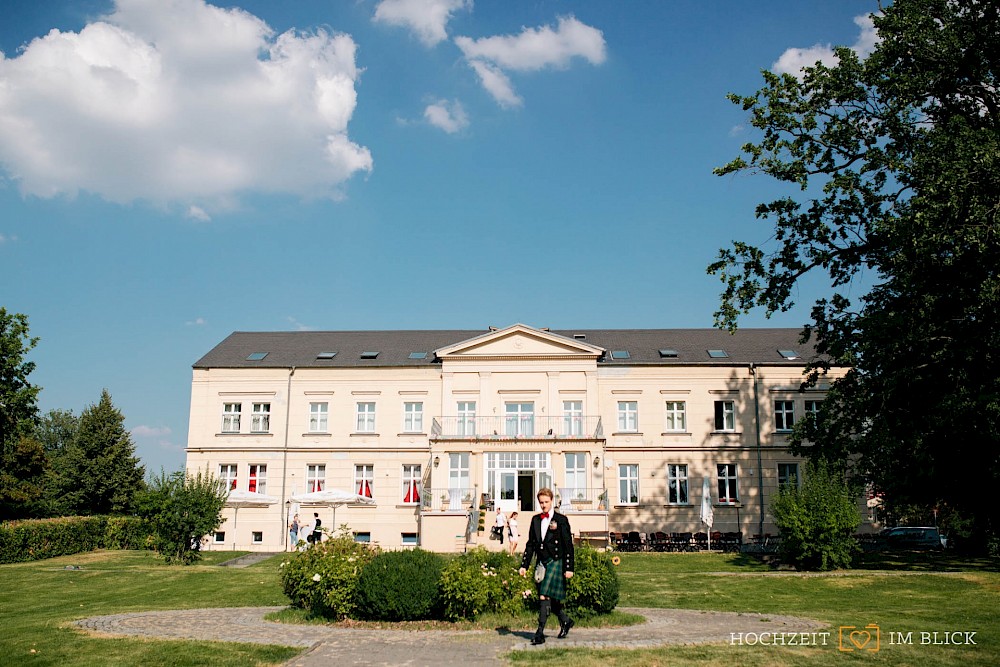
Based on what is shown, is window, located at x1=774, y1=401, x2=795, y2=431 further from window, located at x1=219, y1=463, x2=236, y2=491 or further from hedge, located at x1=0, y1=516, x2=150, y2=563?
hedge, located at x1=0, y1=516, x2=150, y2=563

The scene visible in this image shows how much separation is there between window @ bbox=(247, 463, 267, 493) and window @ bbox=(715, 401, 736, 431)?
21773mm

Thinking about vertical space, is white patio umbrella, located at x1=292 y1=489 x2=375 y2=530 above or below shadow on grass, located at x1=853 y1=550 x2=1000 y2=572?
above

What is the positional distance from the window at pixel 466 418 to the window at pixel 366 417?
4.40 m

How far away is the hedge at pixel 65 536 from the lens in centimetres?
3098

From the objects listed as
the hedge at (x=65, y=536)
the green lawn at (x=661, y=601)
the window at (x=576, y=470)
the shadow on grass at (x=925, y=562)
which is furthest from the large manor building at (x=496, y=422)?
the shadow on grass at (x=925, y=562)

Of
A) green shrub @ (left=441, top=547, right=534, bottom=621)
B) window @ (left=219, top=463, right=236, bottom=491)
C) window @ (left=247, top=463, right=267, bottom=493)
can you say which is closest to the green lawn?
green shrub @ (left=441, top=547, right=534, bottom=621)

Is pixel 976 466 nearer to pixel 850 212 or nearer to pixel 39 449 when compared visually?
pixel 850 212

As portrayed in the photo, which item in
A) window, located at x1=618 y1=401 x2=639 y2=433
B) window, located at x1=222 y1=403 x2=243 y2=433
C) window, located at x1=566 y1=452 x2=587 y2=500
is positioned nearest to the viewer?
window, located at x1=566 y1=452 x2=587 y2=500

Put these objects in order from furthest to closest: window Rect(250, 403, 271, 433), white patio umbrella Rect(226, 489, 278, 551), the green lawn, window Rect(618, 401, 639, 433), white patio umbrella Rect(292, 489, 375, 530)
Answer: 1. window Rect(250, 403, 271, 433)
2. window Rect(618, 401, 639, 433)
3. white patio umbrella Rect(226, 489, 278, 551)
4. white patio umbrella Rect(292, 489, 375, 530)
5. the green lawn

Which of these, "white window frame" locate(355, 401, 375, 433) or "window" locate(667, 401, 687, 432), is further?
"white window frame" locate(355, 401, 375, 433)

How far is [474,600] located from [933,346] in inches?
556

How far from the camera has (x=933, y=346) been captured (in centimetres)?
1973

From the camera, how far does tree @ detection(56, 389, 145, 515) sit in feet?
159

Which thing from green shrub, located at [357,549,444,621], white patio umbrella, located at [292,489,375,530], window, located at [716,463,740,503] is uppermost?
window, located at [716,463,740,503]
